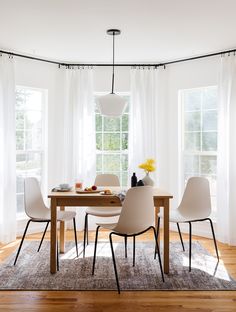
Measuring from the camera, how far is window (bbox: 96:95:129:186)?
225 inches

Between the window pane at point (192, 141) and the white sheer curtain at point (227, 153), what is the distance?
0.51m

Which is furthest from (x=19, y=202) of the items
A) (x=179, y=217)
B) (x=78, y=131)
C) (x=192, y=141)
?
(x=192, y=141)

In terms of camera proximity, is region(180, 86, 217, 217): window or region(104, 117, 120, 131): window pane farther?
region(104, 117, 120, 131): window pane

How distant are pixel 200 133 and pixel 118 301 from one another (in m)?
3.07

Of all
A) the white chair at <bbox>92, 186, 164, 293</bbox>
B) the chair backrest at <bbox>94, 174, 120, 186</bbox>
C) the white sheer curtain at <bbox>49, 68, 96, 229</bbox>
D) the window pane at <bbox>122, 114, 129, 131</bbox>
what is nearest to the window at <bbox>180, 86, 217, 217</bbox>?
the window pane at <bbox>122, 114, 129, 131</bbox>

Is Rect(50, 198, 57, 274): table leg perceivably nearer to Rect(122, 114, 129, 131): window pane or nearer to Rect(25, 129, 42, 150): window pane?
Rect(25, 129, 42, 150): window pane

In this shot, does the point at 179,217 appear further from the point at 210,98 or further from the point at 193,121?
the point at 210,98

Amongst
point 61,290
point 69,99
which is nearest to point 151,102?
point 69,99

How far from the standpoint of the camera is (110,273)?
357 cm

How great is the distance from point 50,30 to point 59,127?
1.81 metres

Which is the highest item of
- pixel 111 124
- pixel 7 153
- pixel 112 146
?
pixel 111 124

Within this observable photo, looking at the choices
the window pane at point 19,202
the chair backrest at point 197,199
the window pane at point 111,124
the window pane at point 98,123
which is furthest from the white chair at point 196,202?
the window pane at point 19,202

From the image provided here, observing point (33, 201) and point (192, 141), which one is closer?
point (33, 201)

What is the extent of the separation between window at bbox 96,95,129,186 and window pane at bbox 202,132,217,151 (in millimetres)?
1226
